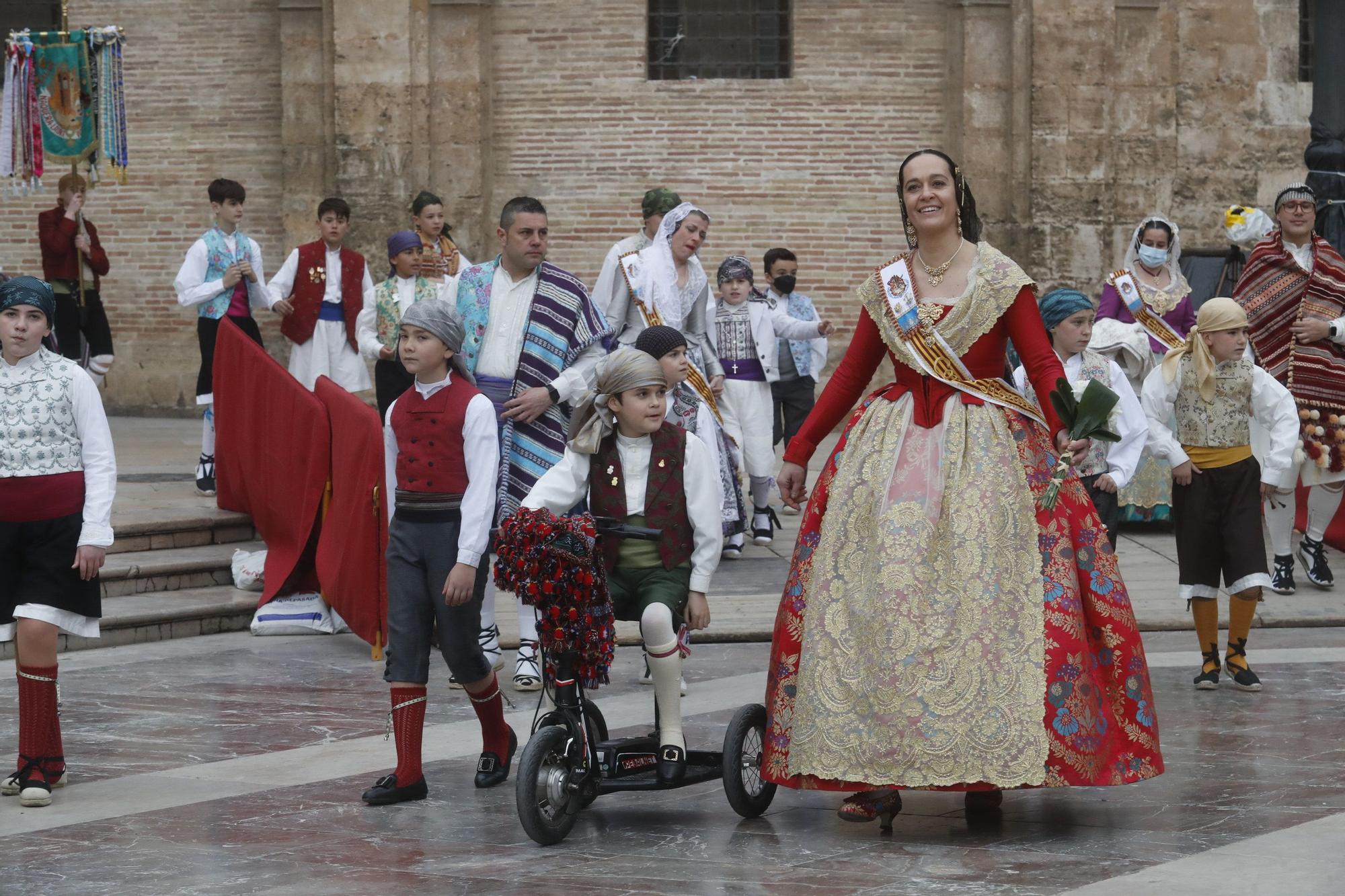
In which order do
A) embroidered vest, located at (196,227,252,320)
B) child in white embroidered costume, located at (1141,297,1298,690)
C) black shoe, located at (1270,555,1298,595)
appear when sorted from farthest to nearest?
embroidered vest, located at (196,227,252,320) < black shoe, located at (1270,555,1298,595) < child in white embroidered costume, located at (1141,297,1298,690)

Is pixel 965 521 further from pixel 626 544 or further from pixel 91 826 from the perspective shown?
pixel 91 826

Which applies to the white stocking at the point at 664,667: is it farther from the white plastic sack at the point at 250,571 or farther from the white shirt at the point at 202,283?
the white shirt at the point at 202,283

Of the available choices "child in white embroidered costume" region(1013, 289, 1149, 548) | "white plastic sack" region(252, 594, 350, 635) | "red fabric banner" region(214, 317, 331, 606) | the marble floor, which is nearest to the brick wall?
"red fabric banner" region(214, 317, 331, 606)

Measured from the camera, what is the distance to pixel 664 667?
596cm

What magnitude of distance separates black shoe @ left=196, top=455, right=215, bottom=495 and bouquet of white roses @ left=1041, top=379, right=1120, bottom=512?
7381 millimetres

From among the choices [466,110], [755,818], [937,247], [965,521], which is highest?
[466,110]

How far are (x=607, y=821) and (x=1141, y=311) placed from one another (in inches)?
280

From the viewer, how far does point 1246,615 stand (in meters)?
8.36

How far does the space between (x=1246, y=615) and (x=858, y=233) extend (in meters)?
9.28

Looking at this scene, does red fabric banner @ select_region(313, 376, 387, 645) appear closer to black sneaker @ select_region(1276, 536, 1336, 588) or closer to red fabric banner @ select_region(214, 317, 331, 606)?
red fabric banner @ select_region(214, 317, 331, 606)

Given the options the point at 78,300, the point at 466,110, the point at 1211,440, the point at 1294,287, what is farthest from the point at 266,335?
the point at 1211,440

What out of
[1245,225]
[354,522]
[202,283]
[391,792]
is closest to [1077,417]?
[391,792]

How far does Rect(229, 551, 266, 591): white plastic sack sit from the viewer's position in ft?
33.8

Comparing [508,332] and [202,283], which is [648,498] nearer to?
[508,332]
